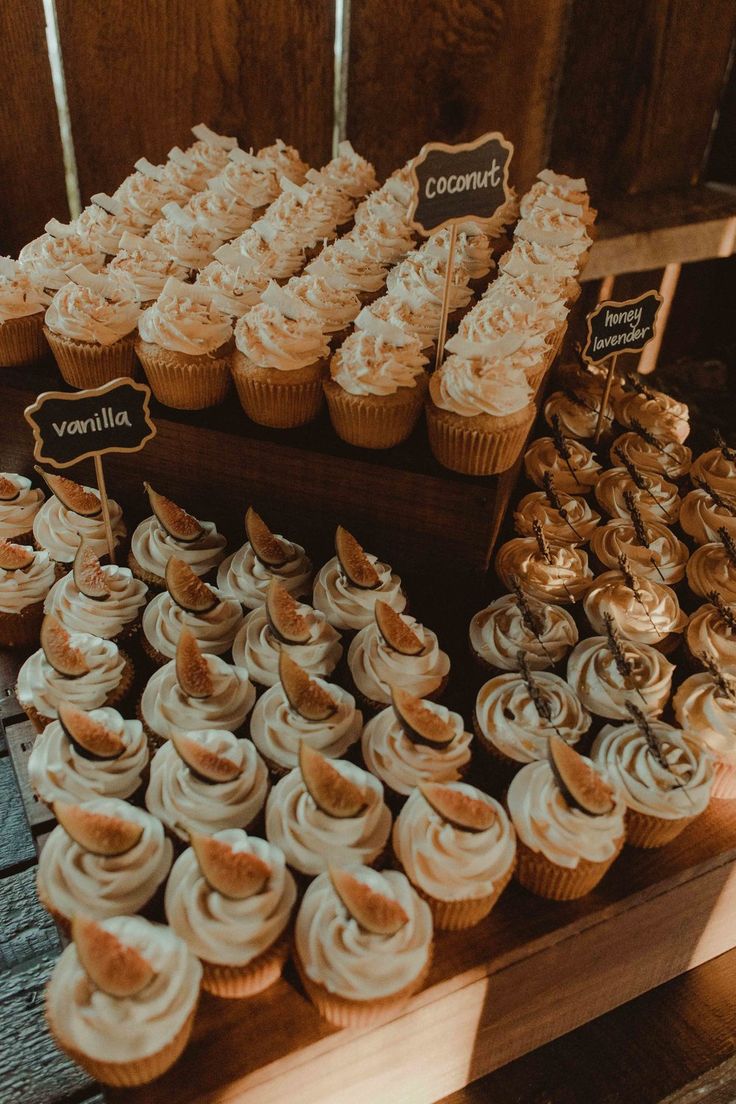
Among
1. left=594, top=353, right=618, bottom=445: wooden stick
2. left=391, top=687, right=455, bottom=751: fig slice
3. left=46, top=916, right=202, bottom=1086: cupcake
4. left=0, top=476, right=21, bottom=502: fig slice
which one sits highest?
left=594, top=353, right=618, bottom=445: wooden stick

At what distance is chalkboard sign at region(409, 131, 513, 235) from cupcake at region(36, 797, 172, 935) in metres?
1.69

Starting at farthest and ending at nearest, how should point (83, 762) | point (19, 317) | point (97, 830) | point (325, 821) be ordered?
point (19, 317), point (83, 762), point (325, 821), point (97, 830)

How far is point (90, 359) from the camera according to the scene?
2533 millimetres

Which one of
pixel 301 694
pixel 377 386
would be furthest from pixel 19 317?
pixel 301 694

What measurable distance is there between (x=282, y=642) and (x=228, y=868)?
0.68 m

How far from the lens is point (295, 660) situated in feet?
7.16

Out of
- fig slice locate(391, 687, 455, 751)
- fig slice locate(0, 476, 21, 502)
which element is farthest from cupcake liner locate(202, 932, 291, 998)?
fig slice locate(0, 476, 21, 502)

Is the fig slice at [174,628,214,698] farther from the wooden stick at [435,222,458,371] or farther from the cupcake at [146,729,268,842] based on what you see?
the wooden stick at [435,222,458,371]

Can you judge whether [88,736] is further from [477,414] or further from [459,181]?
[459,181]

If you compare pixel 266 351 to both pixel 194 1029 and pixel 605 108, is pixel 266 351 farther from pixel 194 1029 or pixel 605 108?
pixel 605 108

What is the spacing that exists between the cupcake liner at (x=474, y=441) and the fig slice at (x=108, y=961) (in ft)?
4.69

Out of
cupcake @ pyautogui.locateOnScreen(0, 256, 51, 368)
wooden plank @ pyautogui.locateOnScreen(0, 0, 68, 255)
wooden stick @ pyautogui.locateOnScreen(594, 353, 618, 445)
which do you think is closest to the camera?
cupcake @ pyautogui.locateOnScreen(0, 256, 51, 368)

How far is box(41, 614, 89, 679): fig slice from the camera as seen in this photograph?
6.77 feet

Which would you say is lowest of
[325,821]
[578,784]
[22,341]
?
[325,821]
